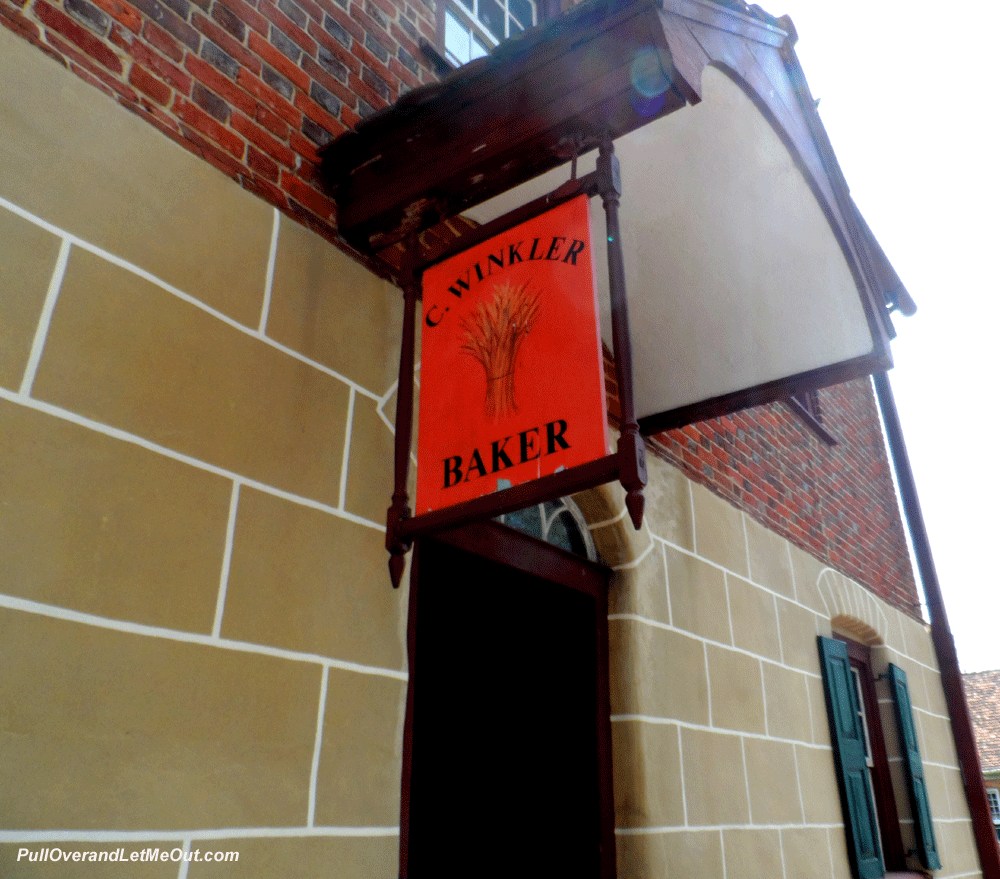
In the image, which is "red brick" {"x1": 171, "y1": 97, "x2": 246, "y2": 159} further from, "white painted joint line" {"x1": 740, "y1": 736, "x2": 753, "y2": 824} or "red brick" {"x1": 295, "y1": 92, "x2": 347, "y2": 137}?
"white painted joint line" {"x1": 740, "y1": 736, "x2": 753, "y2": 824}

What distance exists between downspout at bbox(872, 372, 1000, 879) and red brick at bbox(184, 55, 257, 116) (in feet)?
19.2

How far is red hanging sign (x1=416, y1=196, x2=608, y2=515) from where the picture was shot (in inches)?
73.6

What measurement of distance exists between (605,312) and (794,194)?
3.06 feet

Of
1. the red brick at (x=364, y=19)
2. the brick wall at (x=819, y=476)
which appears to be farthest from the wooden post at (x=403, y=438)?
the brick wall at (x=819, y=476)

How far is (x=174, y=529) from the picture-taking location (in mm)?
1798

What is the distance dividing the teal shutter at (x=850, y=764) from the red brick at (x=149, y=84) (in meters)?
4.54

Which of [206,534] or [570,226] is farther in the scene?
[570,226]

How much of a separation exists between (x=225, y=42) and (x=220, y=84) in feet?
0.51

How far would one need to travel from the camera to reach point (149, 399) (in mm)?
1831

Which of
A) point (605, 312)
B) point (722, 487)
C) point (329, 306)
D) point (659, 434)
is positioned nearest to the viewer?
point (329, 306)

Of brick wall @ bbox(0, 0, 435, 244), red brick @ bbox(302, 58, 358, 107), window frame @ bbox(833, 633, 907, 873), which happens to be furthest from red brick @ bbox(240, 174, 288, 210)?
window frame @ bbox(833, 633, 907, 873)

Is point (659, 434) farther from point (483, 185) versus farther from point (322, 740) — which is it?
point (322, 740)

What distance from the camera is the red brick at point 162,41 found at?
209 cm

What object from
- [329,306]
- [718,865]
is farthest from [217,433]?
[718,865]
